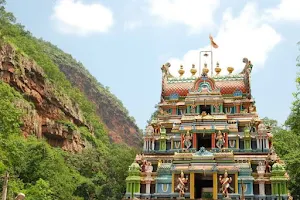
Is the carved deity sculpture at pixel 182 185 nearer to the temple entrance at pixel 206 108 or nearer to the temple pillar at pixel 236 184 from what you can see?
the temple pillar at pixel 236 184

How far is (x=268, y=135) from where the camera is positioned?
2562 centimetres

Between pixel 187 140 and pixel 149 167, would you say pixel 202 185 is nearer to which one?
pixel 187 140

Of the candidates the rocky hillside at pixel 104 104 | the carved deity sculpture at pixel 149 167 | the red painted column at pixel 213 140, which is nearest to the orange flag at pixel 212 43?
the red painted column at pixel 213 140

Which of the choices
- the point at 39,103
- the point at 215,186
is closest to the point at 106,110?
the point at 39,103

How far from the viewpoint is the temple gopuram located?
23.1 metres

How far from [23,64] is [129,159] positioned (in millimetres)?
14563

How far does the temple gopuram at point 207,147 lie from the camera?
23062 millimetres

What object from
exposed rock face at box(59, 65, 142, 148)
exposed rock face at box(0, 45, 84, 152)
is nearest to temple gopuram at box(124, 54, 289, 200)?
exposed rock face at box(0, 45, 84, 152)

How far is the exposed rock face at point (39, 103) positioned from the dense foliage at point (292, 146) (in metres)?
21.8

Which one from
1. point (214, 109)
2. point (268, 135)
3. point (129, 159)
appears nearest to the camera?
point (268, 135)

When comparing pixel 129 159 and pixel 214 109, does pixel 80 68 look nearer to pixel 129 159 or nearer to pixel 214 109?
pixel 129 159

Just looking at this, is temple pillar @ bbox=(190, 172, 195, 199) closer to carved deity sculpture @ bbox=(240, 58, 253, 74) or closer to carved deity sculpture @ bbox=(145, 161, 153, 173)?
carved deity sculpture @ bbox=(145, 161, 153, 173)

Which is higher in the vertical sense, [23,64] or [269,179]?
[23,64]

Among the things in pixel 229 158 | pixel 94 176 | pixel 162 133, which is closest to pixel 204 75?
pixel 162 133
